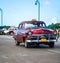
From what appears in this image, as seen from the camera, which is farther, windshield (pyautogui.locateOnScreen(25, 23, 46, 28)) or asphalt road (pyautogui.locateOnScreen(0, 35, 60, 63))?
windshield (pyautogui.locateOnScreen(25, 23, 46, 28))

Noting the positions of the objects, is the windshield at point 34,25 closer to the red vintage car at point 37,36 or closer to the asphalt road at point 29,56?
the red vintage car at point 37,36

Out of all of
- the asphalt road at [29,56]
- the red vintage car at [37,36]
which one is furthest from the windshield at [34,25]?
the asphalt road at [29,56]

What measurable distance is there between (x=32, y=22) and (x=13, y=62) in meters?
8.73

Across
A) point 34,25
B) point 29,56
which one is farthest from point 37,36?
point 29,56

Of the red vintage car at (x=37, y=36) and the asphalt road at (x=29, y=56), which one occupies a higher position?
the red vintage car at (x=37, y=36)

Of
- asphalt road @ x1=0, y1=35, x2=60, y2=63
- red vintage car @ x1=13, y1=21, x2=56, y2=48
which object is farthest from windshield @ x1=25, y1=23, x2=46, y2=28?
asphalt road @ x1=0, y1=35, x2=60, y2=63

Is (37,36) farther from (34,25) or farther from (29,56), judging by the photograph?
(29,56)

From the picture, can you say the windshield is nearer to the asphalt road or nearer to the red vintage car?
the red vintage car

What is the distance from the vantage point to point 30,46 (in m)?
17.7

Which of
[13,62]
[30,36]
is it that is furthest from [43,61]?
[30,36]

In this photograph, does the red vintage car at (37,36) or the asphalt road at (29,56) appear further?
the red vintage car at (37,36)

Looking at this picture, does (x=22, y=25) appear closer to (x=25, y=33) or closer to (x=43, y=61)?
(x=25, y=33)

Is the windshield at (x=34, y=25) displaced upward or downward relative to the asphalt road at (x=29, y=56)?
upward

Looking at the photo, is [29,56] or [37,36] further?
[37,36]
